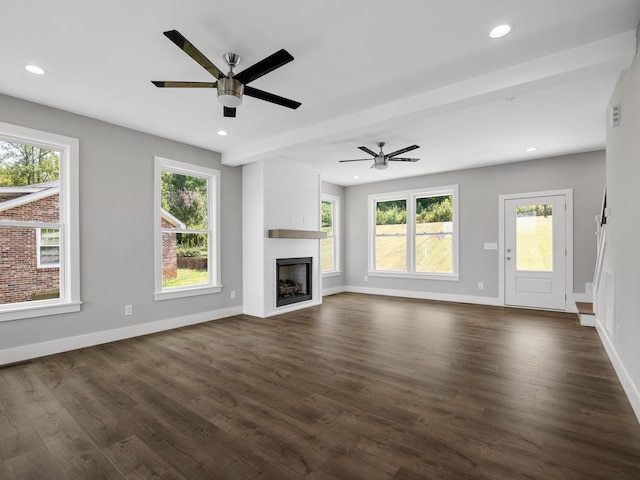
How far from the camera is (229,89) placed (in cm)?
261

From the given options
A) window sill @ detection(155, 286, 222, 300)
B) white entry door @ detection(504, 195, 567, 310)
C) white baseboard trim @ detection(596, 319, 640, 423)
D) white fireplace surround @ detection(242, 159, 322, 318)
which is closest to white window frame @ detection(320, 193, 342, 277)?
white fireplace surround @ detection(242, 159, 322, 318)

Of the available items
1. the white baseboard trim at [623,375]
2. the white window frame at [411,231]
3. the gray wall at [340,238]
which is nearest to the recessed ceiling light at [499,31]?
the white baseboard trim at [623,375]

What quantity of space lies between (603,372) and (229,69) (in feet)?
13.9

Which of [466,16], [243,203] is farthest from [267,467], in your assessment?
[243,203]

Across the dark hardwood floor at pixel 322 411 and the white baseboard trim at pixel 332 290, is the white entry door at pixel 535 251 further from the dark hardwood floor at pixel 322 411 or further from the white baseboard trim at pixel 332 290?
the white baseboard trim at pixel 332 290

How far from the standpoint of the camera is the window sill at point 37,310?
3.29 m

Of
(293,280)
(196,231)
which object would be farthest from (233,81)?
(293,280)

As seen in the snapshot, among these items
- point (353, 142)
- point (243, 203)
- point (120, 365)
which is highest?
point (353, 142)

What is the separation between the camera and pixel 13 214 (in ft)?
11.2

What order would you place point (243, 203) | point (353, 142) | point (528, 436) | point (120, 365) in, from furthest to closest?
point (243, 203) < point (353, 142) < point (120, 365) < point (528, 436)

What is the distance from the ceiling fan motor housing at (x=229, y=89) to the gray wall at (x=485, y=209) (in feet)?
17.1

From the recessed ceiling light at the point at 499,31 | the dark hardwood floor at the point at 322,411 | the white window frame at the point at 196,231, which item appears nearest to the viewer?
the dark hardwood floor at the point at 322,411

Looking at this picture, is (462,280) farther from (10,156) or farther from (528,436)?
(10,156)

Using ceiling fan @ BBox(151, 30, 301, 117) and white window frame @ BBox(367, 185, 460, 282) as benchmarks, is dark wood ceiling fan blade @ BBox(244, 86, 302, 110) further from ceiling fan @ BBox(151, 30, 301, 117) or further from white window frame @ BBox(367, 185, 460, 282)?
white window frame @ BBox(367, 185, 460, 282)
